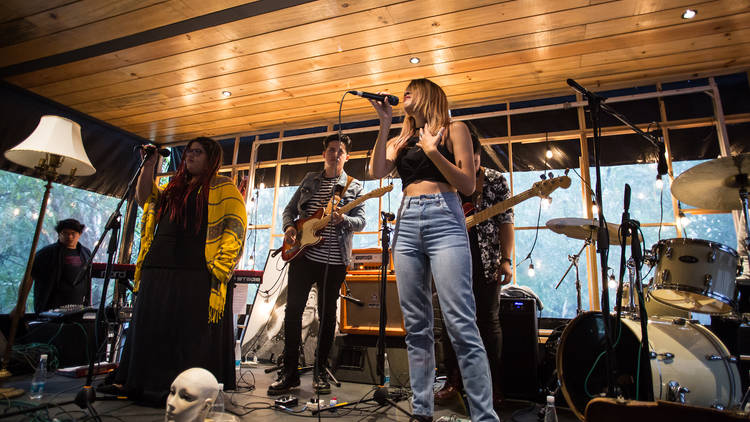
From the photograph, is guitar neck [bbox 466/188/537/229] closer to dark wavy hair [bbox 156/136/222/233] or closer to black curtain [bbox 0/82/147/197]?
dark wavy hair [bbox 156/136/222/233]

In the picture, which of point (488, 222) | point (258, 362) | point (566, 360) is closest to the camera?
point (566, 360)

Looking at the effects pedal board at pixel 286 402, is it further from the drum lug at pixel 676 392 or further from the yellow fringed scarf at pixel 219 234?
the drum lug at pixel 676 392

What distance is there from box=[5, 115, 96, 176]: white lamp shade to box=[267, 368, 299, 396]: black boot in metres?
2.19

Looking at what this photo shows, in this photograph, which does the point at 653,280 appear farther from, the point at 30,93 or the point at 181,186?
the point at 30,93

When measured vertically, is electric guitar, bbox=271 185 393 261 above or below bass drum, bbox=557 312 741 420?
above

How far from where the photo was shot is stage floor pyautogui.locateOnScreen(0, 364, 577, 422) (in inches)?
83.0

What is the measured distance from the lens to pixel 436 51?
4.34 m

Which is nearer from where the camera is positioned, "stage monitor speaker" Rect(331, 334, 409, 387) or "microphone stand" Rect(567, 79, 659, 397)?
"microphone stand" Rect(567, 79, 659, 397)

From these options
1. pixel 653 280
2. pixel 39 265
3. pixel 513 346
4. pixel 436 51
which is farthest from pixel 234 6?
pixel 653 280

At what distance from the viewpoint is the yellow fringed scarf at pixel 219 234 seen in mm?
2361

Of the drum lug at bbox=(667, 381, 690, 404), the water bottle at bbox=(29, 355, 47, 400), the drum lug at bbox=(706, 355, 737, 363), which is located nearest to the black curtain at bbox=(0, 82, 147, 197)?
the water bottle at bbox=(29, 355, 47, 400)

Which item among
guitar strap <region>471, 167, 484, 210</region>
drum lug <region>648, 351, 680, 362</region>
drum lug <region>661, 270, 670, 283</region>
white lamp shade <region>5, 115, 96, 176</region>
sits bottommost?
drum lug <region>648, 351, 680, 362</region>

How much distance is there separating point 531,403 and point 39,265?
4.91 metres

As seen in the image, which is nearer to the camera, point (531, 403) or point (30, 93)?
point (531, 403)
